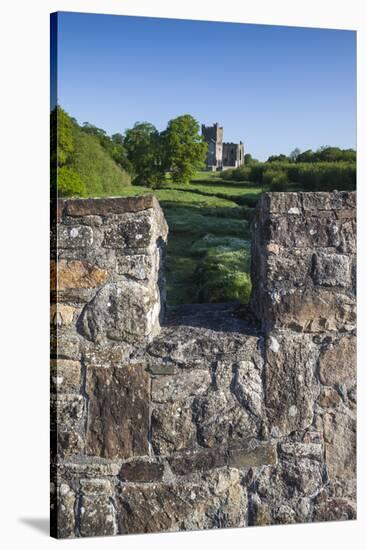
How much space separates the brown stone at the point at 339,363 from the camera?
4.25 metres

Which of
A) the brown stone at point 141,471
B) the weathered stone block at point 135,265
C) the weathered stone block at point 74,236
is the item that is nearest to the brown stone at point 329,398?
the brown stone at point 141,471

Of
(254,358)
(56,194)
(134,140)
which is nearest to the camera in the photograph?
(56,194)

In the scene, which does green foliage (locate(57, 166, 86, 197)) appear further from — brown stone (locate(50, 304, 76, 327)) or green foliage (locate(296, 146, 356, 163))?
green foliage (locate(296, 146, 356, 163))

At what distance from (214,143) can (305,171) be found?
3.68 feet

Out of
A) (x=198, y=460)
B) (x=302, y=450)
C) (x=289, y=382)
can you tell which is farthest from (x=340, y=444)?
(x=198, y=460)

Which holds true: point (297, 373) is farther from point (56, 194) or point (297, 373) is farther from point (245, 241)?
point (245, 241)

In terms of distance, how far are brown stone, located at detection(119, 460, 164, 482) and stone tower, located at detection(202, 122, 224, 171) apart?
7.12 ft

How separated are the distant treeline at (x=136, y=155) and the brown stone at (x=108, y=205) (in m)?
0.68

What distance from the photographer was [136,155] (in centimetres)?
525

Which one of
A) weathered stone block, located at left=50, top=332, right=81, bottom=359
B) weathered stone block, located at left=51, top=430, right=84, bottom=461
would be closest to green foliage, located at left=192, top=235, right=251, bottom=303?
weathered stone block, located at left=50, top=332, right=81, bottom=359

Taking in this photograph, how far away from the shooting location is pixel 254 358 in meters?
4.16

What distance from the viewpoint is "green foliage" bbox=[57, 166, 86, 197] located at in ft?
14.1

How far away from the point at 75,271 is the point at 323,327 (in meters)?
1.43

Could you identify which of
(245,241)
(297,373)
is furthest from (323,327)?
(245,241)
